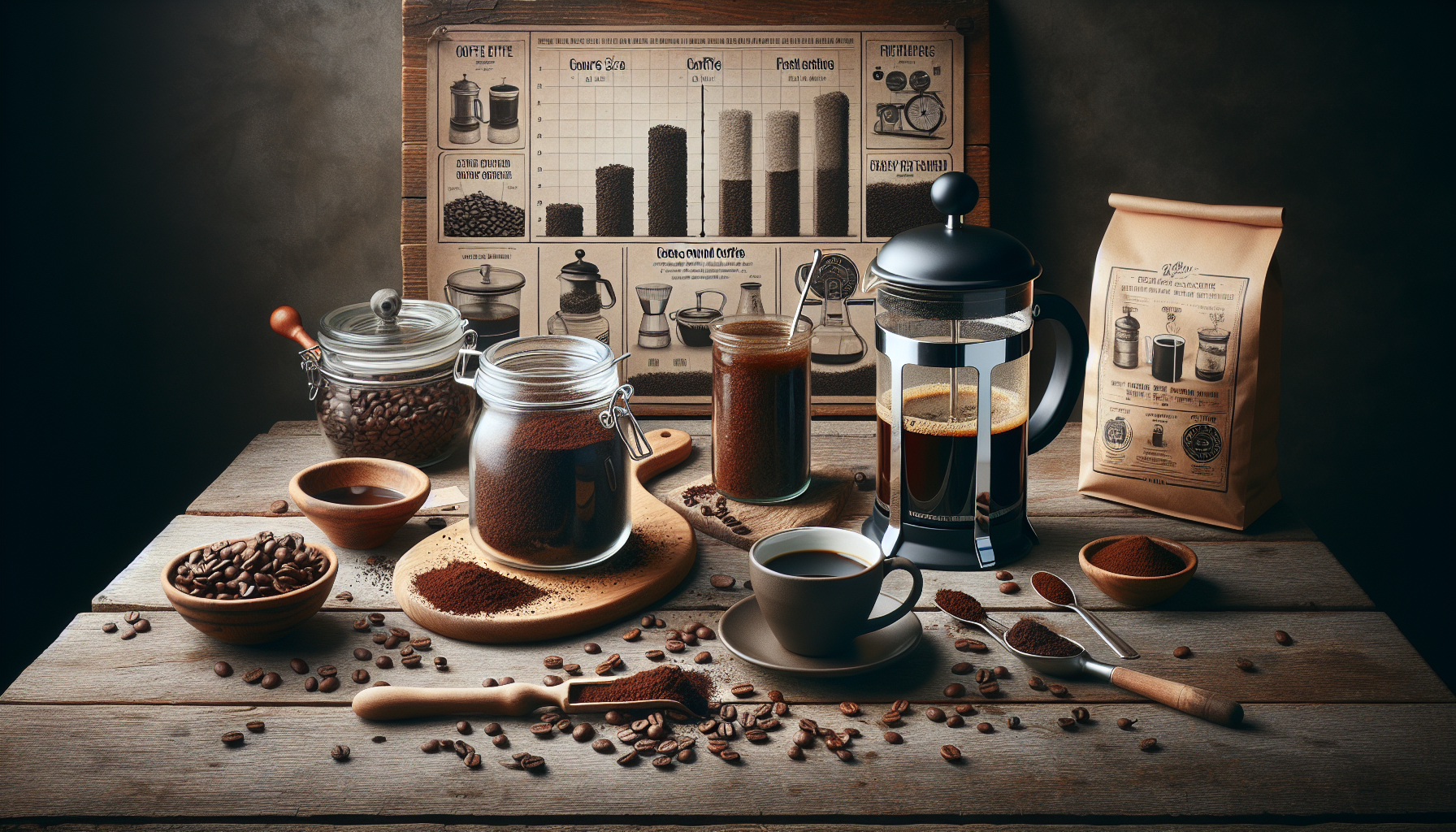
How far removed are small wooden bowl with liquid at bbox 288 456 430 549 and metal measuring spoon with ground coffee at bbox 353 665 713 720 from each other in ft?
1.07

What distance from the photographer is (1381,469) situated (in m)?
1.85

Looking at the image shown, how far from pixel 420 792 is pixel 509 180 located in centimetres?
112

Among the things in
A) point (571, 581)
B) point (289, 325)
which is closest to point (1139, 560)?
point (571, 581)

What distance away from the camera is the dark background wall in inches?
67.6

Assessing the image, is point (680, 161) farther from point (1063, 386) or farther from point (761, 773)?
point (761, 773)

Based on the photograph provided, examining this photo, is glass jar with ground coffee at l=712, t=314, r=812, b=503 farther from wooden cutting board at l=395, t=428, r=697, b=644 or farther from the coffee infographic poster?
the coffee infographic poster

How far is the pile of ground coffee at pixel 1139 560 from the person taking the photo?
120 cm

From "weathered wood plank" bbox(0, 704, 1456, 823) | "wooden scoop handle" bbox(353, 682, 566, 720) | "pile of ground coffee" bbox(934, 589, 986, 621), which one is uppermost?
"pile of ground coffee" bbox(934, 589, 986, 621)

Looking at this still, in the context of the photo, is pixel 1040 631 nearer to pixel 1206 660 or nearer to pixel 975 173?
pixel 1206 660

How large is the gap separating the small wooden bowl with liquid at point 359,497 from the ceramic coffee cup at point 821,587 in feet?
1.62

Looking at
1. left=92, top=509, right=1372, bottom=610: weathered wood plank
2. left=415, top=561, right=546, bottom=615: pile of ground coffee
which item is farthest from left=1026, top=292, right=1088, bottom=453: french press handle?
left=415, top=561, right=546, bottom=615: pile of ground coffee

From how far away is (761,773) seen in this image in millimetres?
929

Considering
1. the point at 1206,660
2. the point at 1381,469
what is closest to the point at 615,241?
the point at 1206,660

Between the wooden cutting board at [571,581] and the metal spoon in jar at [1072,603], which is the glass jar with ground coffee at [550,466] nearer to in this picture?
the wooden cutting board at [571,581]
